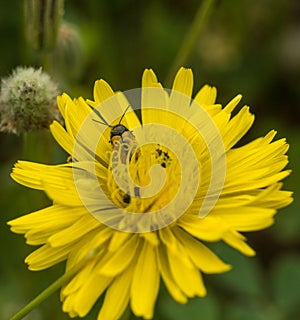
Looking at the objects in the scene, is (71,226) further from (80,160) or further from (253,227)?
(253,227)

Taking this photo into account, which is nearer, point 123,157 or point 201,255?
point 201,255

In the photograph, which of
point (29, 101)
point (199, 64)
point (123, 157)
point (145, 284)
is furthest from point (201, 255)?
point (199, 64)

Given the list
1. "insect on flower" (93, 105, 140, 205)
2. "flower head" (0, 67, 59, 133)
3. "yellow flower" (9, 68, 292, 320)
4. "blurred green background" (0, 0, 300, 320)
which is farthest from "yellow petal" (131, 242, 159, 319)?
"blurred green background" (0, 0, 300, 320)

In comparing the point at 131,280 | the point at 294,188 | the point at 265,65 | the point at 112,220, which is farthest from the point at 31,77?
the point at 265,65

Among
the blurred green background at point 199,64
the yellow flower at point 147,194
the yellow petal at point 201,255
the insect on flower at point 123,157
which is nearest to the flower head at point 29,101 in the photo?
the yellow flower at point 147,194

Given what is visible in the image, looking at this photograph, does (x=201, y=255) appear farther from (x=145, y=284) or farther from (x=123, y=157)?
(x=123, y=157)

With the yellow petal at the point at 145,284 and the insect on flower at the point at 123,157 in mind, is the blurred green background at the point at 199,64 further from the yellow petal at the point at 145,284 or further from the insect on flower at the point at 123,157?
the yellow petal at the point at 145,284

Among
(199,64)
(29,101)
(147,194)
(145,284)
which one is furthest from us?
(199,64)
